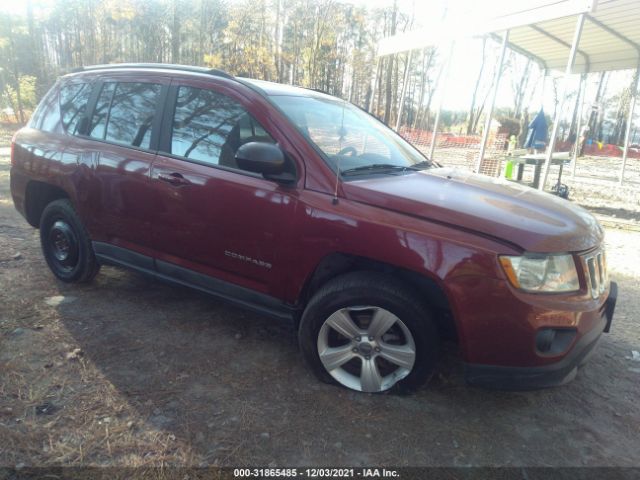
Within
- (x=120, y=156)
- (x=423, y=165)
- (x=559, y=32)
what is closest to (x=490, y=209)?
(x=423, y=165)

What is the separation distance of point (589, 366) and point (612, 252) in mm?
3624

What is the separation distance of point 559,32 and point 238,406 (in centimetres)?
970

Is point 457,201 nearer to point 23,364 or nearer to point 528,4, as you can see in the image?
point 23,364

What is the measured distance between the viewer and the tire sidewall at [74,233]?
3.79m

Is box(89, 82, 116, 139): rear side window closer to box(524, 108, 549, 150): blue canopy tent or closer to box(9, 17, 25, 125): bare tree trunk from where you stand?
box(524, 108, 549, 150): blue canopy tent

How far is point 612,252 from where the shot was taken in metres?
6.14

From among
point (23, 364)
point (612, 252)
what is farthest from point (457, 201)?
point (612, 252)

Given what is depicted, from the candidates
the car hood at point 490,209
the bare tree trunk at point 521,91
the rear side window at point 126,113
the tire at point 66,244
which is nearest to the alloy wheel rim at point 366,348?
the car hood at point 490,209

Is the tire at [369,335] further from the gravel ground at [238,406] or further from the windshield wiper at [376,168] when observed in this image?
the windshield wiper at [376,168]

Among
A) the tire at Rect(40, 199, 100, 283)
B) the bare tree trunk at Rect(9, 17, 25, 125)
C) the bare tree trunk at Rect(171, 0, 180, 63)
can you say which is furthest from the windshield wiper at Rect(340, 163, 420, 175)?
the bare tree trunk at Rect(171, 0, 180, 63)

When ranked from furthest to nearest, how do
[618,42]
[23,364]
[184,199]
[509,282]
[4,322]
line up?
[618,42] → [4,322] → [184,199] → [23,364] → [509,282]

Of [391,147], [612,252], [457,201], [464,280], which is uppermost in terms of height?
[391,147]

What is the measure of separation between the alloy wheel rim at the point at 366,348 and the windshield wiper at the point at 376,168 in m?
0.83

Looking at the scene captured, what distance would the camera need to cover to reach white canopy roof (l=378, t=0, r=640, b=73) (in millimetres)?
7031
